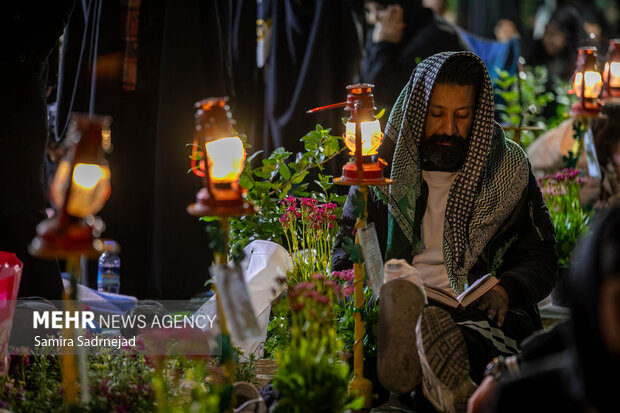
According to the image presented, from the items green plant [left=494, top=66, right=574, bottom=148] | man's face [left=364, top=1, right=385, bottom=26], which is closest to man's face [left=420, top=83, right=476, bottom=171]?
green plant [left=494, top=66, right=574, bottom=148]

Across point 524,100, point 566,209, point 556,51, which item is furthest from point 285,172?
point 556,51

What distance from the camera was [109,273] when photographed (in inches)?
239

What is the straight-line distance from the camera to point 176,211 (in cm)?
595

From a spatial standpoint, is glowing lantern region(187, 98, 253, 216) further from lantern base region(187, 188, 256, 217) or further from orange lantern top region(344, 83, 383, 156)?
orange lantern top region(344, 83, 383, 156)

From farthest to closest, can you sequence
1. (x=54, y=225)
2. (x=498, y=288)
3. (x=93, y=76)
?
(x=93, y=76) < (x=498, y=288) < (x=54, y=225)

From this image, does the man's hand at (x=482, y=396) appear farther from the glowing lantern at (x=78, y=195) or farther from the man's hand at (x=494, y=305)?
the glowing lantern at (x=78, y=195)

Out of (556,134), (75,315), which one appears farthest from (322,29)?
(75,315)

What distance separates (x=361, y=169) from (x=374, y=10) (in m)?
5.41

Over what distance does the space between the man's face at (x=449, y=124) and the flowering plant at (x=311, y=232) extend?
747mm

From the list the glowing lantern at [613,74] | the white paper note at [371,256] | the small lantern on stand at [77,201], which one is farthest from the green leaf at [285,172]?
the glowing lantern at [613,74]

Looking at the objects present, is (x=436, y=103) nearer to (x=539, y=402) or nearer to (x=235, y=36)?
(x=539, y=402)

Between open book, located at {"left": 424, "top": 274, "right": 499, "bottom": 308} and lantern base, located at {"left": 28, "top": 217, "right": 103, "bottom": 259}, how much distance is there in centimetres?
152

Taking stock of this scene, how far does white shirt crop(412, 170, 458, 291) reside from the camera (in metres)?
3.86

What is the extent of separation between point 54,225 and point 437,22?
6.39 metres
